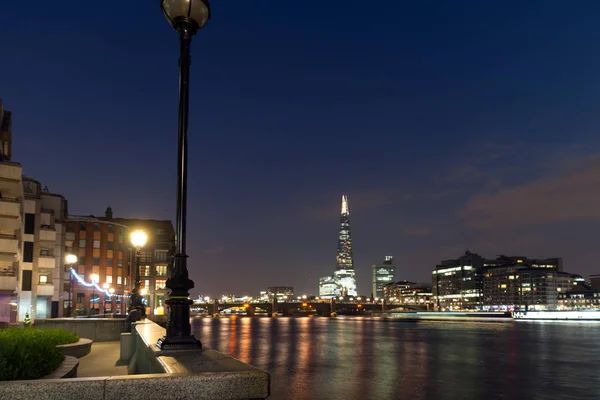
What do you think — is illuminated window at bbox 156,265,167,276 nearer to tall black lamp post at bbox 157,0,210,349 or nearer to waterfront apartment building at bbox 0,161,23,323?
waterfront apartment building at bbox 0,161,23,323

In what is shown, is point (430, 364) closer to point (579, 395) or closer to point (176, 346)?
point (579, 395)

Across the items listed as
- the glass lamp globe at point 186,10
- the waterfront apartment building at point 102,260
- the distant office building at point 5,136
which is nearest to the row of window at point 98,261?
the waterfront apartment building at point 102,260

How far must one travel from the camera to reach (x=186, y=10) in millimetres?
11375

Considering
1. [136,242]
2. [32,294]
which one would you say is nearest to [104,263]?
[32,294]

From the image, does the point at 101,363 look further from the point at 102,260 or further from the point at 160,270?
the point at 160,270

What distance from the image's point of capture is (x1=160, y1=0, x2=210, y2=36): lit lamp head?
1133cm

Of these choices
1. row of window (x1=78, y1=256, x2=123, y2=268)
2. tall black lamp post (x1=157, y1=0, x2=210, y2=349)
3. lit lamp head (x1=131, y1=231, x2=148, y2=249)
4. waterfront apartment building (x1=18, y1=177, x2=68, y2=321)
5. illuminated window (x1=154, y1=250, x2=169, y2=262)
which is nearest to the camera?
tall black lamp post (x1=157, y1=0, x2=210, y2=349)

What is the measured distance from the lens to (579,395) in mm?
27031

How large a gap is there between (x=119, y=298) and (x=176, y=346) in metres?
125

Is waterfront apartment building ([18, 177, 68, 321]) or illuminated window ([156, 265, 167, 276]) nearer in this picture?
waterfront apartment building ([18, 177, 68, 321])

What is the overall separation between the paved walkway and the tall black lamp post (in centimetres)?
784

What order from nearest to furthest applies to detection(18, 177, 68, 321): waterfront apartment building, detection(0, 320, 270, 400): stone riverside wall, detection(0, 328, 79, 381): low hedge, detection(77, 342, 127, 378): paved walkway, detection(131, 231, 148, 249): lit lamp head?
detection(0, 320, 270, 400): stone riverside wall → detection(0, 328, 79, 381): low hedge → detection(77, 342, 127, 378): paved walkway → detection(131, 231, 148, 249): lit lamp head → detection(18, 177, 68, 321): waterfront apartment building

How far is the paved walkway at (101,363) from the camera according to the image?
18.0m

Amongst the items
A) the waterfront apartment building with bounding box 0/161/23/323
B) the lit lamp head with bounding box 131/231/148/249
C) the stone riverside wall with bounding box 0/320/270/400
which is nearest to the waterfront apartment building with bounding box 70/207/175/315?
the waterfront apartment building with bounding box 0/161/23/323
